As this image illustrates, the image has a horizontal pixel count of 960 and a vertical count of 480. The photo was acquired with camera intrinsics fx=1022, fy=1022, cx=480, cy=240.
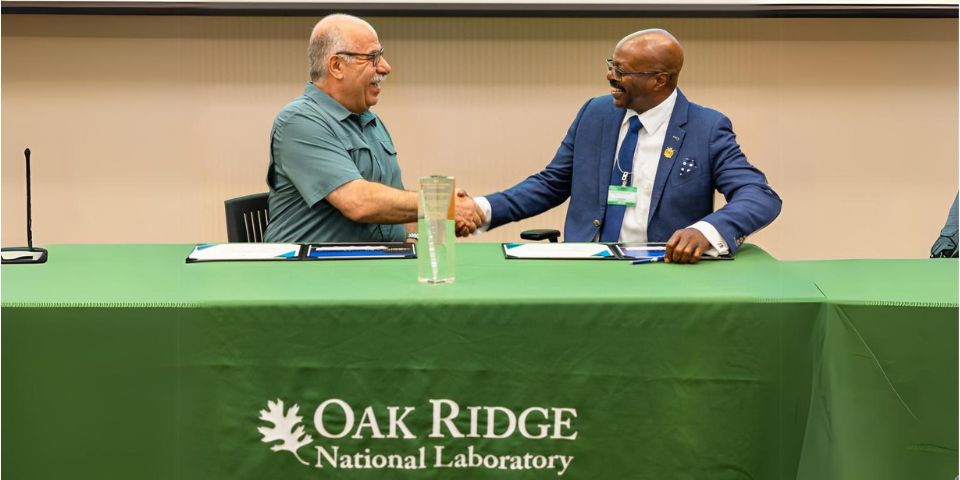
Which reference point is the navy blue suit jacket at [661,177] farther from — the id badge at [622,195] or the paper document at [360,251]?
the paper document at [360,251]

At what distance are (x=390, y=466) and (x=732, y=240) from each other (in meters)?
0.99

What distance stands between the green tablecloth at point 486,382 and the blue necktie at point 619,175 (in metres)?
1.14

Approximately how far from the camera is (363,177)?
9.82ft

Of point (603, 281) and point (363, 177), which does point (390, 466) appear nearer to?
point (603, 281)

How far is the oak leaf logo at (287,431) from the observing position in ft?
5.96

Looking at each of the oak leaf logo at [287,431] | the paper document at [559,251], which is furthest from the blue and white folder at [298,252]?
the oak leaf logo at [287,431]

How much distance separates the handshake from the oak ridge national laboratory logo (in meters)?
1.20

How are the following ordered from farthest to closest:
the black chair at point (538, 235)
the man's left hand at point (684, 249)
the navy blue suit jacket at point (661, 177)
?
the black chair at point (538, 235) → the navy blue suit jacket at point (661, 177) → the man's left hand at point (684, 249)

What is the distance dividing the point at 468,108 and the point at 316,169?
1926 mm

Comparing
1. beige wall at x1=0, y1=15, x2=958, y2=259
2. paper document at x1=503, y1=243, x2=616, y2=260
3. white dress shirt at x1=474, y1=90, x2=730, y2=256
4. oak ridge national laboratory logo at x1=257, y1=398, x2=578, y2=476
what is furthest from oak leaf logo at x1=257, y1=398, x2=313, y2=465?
beige wall at x1=0, y1=15, x2=958, y2=259

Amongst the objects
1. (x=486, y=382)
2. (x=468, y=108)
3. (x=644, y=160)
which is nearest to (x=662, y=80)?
(x=644, y=160)

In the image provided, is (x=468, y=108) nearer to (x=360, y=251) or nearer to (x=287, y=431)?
(x=360, y=251)

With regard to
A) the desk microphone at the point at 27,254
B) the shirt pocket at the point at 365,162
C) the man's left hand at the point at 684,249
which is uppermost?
the shirt pocket at the point at 365,162

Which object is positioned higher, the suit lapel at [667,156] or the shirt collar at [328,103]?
the shirt collar at [328,103]
